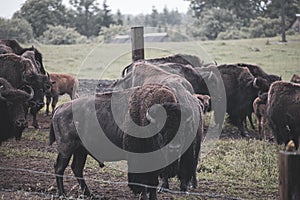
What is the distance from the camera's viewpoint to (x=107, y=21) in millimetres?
53312

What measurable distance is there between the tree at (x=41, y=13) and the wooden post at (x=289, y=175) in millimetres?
31502

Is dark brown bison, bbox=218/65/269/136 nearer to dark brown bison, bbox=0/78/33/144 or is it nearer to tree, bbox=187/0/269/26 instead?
dark brown bison, bbox=0/78/33/144

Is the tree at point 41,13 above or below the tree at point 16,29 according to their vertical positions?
above

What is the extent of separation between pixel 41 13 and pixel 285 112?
95.3 ft

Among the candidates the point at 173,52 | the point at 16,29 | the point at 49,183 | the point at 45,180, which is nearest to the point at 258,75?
the point at 45,180

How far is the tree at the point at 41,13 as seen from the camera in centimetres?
3512

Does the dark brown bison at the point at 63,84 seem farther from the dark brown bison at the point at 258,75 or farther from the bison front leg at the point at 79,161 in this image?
the bison front leg at the point at 79,161

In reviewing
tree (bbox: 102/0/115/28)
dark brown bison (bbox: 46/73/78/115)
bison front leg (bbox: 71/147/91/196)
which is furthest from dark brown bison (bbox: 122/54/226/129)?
tree (bbox: 102/0/115/28)

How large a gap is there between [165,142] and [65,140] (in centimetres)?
180

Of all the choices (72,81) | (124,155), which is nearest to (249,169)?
(124,155)

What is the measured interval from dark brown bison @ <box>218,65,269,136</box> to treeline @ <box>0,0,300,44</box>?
826 inches

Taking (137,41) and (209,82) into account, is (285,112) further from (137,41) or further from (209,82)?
(209,82)

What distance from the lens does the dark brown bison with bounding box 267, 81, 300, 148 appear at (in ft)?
37.4

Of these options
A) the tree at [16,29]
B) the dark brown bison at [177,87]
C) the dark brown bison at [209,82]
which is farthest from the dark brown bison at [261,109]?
the tree at [16,29]
